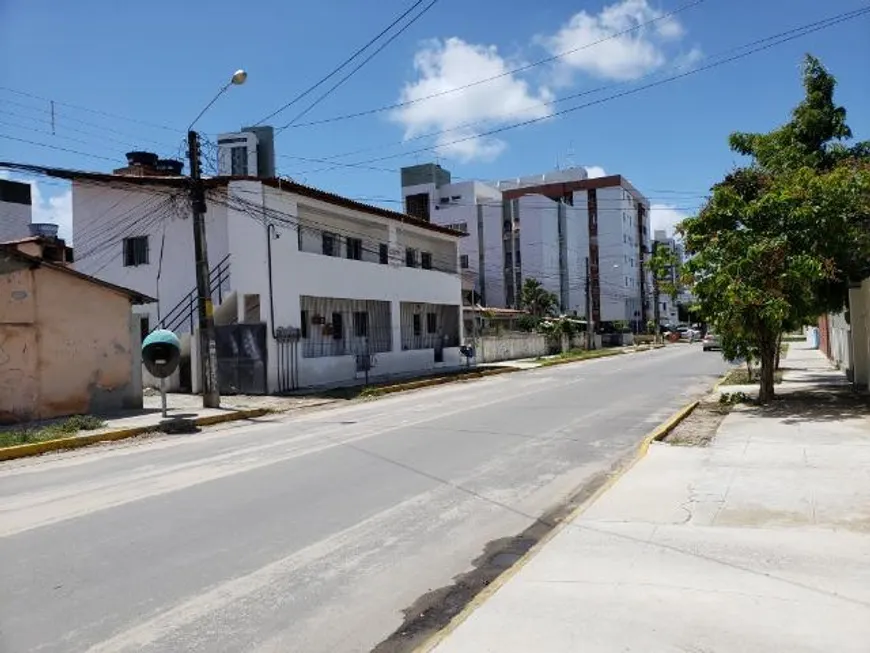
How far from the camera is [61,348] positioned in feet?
59.7

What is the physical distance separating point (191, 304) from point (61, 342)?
835 cm

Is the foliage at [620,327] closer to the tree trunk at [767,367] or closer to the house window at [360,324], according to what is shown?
the house window at [360,324]

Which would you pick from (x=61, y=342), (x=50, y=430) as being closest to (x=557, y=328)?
(x=61, y=342)

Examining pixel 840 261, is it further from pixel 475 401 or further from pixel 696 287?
pixel 475 401

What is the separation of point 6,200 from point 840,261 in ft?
140

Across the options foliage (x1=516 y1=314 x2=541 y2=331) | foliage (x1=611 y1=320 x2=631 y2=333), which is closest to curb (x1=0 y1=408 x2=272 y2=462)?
foliage (x1=516 y1=314 x2=541 y2=331)

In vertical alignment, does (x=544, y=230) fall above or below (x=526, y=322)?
above

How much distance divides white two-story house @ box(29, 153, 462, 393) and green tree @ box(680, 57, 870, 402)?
13.7 m

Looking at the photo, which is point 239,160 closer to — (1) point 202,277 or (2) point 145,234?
(2) point 145,234

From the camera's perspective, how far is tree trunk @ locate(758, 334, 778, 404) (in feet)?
55.1

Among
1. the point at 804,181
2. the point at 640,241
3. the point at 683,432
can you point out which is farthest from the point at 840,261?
the point at 640,241

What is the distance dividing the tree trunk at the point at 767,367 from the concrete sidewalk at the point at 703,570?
283 inches

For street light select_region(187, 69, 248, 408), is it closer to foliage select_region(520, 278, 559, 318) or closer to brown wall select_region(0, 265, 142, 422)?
brown wall select_region(0, 265, 142, 422)

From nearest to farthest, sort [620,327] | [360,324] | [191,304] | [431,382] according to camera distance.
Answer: [191,304]
[431,382]
[360,324]
[620,327]
